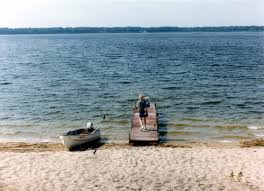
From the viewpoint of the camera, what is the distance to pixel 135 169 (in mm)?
16203

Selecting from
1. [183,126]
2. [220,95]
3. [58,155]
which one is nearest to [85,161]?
[58,155]

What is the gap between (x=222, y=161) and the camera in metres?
17.5

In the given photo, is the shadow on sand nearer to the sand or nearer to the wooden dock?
the sand

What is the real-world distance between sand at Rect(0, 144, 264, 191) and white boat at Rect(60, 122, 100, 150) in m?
0.58

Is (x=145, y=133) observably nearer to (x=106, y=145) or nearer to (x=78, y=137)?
(x=106, y=145)

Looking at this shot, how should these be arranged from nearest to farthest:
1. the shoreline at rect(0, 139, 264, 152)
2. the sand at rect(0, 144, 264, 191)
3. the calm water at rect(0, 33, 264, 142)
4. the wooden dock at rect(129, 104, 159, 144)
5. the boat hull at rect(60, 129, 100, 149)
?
the sand at rect(0, 144, 264, 191) < the boat hull at rect(60, 129, 100, 149) < the shoreline at rect(0, 139, 264, 152) < the wooden dock at rect(129, 104, 159, 144) < the calm water at rect(0, 33, 264, 142)

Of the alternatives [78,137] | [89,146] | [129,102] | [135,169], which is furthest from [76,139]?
[129,102]

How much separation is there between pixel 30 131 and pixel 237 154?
45.5ft

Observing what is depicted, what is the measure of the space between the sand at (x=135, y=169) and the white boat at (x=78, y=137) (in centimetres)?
58

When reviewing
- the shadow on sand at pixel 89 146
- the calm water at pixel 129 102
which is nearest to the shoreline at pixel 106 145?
the shadow on sand at pixel 89 146

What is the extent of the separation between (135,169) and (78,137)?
5.57 m

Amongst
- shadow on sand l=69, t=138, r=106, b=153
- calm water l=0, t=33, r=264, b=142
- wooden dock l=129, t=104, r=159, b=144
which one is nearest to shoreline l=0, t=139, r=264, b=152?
shadow on sand l=69, t=138, r=106, b=153

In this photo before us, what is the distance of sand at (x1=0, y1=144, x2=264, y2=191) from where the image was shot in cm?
1455

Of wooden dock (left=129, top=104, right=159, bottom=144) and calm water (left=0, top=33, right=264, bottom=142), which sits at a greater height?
wooden dock (left=129, top=104, right=159, bottom=144)
